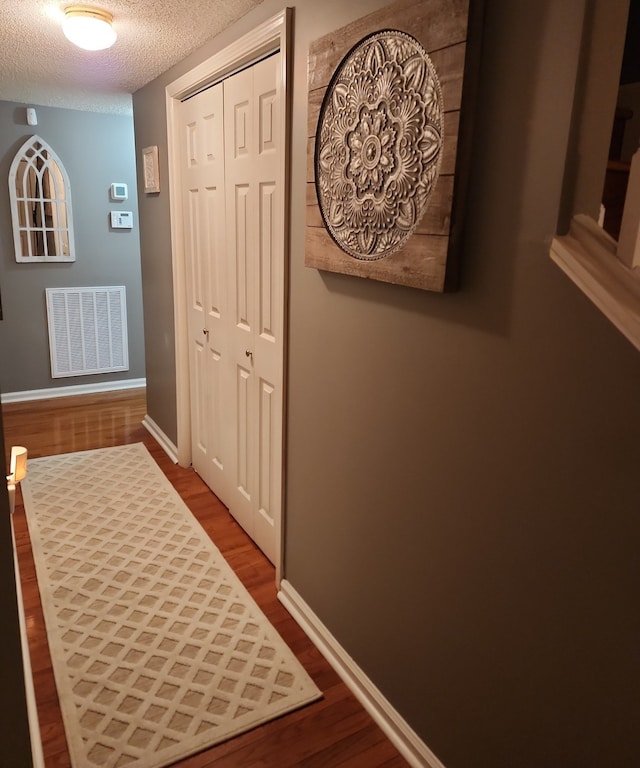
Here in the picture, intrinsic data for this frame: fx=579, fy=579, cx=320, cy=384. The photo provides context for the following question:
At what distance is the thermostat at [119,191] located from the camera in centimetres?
449

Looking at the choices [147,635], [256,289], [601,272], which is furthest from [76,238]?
[601,272]

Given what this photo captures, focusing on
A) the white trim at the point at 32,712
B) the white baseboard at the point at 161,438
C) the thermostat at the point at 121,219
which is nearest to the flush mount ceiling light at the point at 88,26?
the white trim at the point at 32,712

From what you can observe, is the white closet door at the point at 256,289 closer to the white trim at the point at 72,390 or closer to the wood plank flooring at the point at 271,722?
the wood plank flooring at the point at 271,722

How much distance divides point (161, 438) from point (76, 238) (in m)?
1.84

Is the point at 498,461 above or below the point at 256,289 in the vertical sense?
below

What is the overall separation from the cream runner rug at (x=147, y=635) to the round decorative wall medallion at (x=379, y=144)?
1386 mm

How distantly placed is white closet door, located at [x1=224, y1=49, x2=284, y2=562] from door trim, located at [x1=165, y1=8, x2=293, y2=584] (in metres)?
0.05

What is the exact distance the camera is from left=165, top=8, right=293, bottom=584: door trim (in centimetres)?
188

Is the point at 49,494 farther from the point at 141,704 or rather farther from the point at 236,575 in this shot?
the point at 141,704

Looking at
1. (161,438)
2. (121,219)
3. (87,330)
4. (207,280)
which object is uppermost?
(121,219)

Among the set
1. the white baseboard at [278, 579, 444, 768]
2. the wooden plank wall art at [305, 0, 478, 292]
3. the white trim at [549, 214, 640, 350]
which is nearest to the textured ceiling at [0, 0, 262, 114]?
the wooden plank wall art at [305, 0, 478, 292]

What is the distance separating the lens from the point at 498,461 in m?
1.24

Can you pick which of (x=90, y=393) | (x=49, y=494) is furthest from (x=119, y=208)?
(x=49, y=494)

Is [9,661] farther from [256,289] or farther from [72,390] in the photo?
[72,390]
